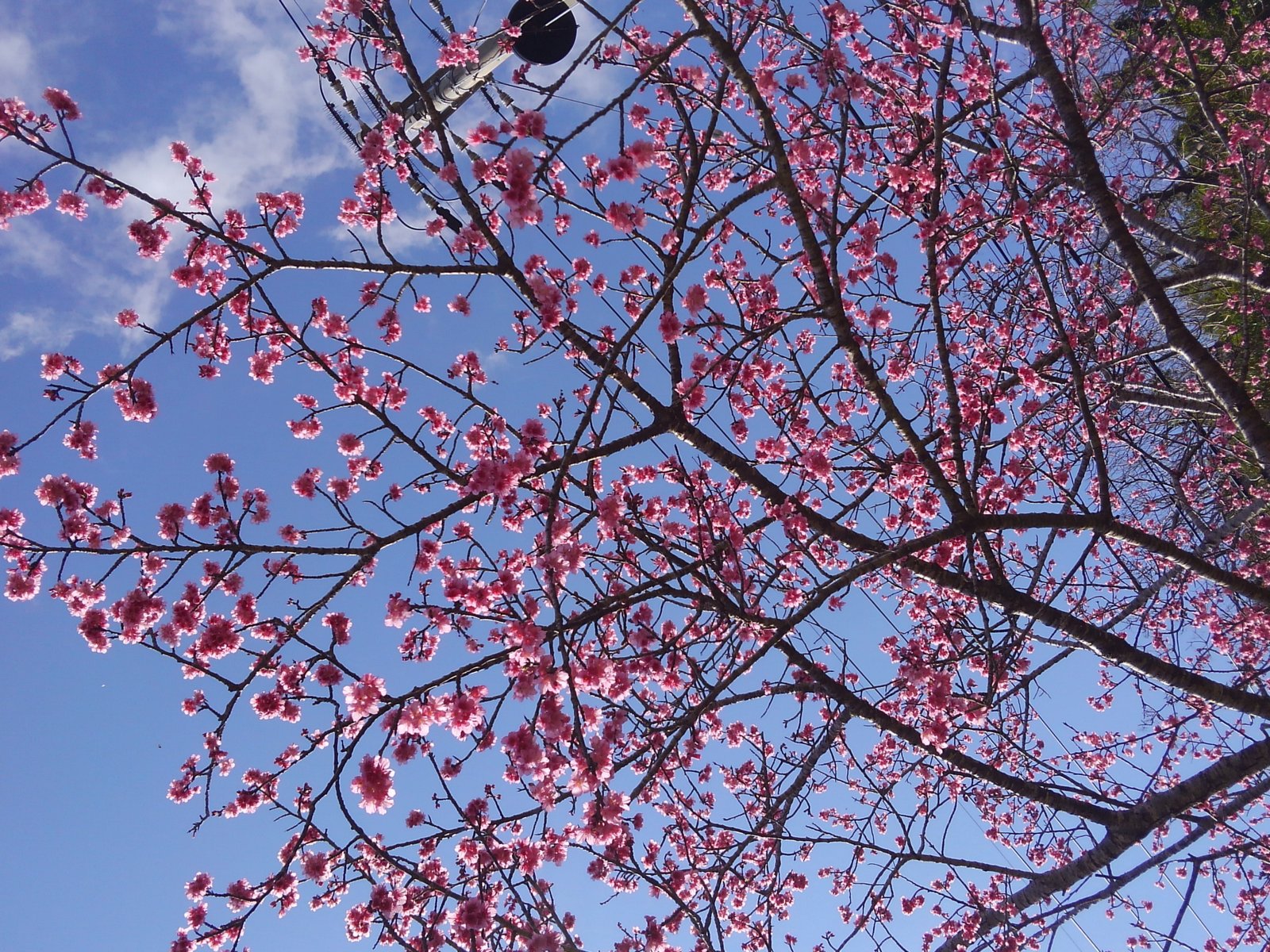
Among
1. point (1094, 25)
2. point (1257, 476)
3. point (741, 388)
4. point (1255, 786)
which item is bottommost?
point (1255, 786)

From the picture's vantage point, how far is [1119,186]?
6.75m

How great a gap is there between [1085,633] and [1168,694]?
3108 millimetres

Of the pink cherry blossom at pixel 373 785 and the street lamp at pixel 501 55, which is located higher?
the street lamp at pixel 501 55

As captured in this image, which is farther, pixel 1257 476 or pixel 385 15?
pixel 1257 476

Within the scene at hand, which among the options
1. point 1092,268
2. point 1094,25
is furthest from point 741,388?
point 1094,25

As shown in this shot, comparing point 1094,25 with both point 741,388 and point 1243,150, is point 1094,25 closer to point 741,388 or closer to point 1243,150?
point 1243,150

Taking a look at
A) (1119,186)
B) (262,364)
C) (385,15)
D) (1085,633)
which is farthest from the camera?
(1119,186)

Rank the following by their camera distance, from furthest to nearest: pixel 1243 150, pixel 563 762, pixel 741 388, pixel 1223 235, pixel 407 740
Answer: pixel 1223 235 < pixel 1243 150 < pixel 741 388 < pixel 407 740 < pixel 563 762

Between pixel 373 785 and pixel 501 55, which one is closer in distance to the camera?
pixel 373 785

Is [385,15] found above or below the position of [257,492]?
above

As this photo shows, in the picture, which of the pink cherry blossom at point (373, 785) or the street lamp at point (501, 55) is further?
the street lamp at point (501, 55)

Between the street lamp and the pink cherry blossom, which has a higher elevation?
the street lamp

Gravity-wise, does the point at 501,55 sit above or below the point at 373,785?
above

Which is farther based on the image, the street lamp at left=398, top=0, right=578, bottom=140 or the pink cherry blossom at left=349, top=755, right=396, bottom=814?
the street lamp at left=398, top=0, right=578, bottom=140
